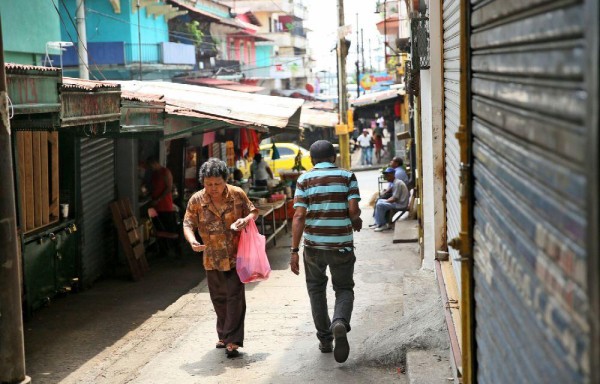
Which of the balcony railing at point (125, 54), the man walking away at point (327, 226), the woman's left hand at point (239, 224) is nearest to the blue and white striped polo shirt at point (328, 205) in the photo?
the man walking away at point (327, 226)

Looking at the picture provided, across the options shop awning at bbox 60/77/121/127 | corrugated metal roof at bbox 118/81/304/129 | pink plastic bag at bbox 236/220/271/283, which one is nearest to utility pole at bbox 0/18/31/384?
shop awning at bbox 60/77/121/127

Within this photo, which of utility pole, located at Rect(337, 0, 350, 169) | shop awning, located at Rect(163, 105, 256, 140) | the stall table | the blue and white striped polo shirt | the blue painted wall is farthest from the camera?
utility pole, located at Rect(337, 0, 350, 169)

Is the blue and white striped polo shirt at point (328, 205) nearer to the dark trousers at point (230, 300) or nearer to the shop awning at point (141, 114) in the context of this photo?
the dark trousers at point (230, 300)

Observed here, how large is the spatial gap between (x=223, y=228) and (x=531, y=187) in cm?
523

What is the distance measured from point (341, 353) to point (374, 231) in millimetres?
9573

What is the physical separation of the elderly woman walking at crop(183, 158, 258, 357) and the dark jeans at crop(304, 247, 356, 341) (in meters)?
0.67

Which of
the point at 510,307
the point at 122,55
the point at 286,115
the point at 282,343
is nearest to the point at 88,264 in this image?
the point at 286,115

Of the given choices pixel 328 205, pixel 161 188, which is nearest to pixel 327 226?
pixel 328 205

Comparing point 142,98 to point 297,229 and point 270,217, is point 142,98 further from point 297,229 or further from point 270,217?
point 270,217

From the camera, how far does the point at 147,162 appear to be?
14570 mm

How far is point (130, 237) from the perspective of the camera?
12438 millimetres

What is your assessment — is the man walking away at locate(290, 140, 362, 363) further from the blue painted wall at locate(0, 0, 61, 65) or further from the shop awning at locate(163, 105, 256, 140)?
the blue painted wall at locate(0, 0, 61, 65)

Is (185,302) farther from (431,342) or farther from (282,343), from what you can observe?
(431,342)

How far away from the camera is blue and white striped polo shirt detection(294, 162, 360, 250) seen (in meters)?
7.00
